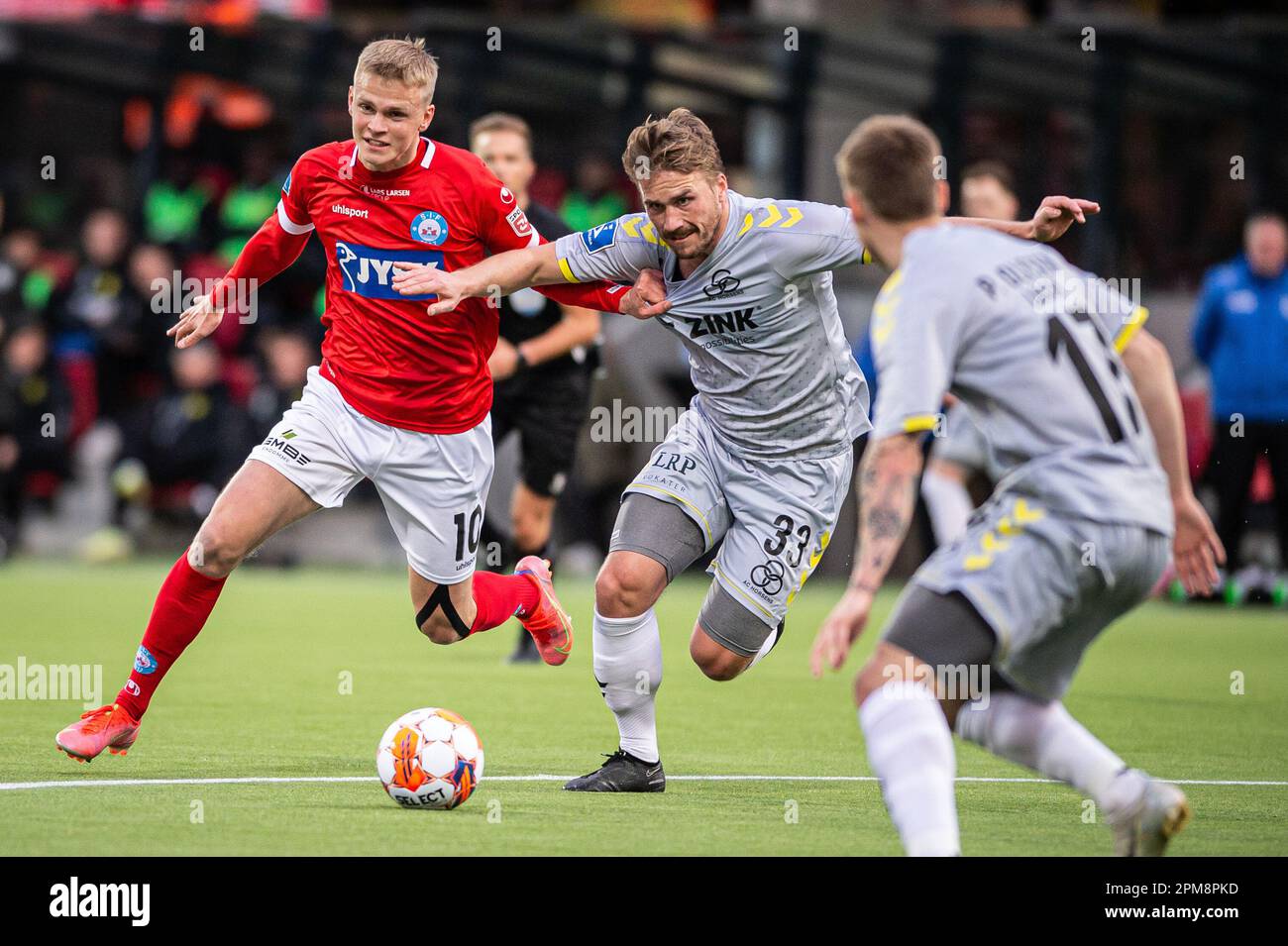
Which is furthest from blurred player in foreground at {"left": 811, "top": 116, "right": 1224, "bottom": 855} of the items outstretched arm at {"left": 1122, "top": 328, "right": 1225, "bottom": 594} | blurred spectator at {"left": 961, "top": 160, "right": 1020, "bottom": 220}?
blurred spectator at {"left": 961, "top": 160, "right": 1020, "bottom": 220}

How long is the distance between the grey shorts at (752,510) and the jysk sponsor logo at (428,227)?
1.15 meters

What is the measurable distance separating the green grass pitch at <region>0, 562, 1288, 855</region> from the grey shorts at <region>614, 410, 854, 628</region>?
726 millimetres

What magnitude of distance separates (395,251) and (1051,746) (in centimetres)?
324

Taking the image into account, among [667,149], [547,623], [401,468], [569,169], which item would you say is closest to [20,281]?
[569,169]

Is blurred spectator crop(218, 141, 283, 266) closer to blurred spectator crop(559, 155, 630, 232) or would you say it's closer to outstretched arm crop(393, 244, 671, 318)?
blurred spectator crop(559, 155, 630, 232)

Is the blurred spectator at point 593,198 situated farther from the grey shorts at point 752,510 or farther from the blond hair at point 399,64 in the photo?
the grey shorts at point 752,510

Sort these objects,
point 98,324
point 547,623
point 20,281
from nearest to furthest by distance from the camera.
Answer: point 547,623
point 98,324
point 20,281

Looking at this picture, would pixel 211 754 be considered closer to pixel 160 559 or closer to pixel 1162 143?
pixel 160 559

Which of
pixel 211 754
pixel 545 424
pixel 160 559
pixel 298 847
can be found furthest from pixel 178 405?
pixel 298 847

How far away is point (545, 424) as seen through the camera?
10.9 m

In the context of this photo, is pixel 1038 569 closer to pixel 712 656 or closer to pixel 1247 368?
pixel 712 656

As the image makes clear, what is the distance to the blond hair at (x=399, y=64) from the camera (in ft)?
22.6

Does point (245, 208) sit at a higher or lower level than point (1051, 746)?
higher

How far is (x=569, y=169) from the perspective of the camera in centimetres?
1995
